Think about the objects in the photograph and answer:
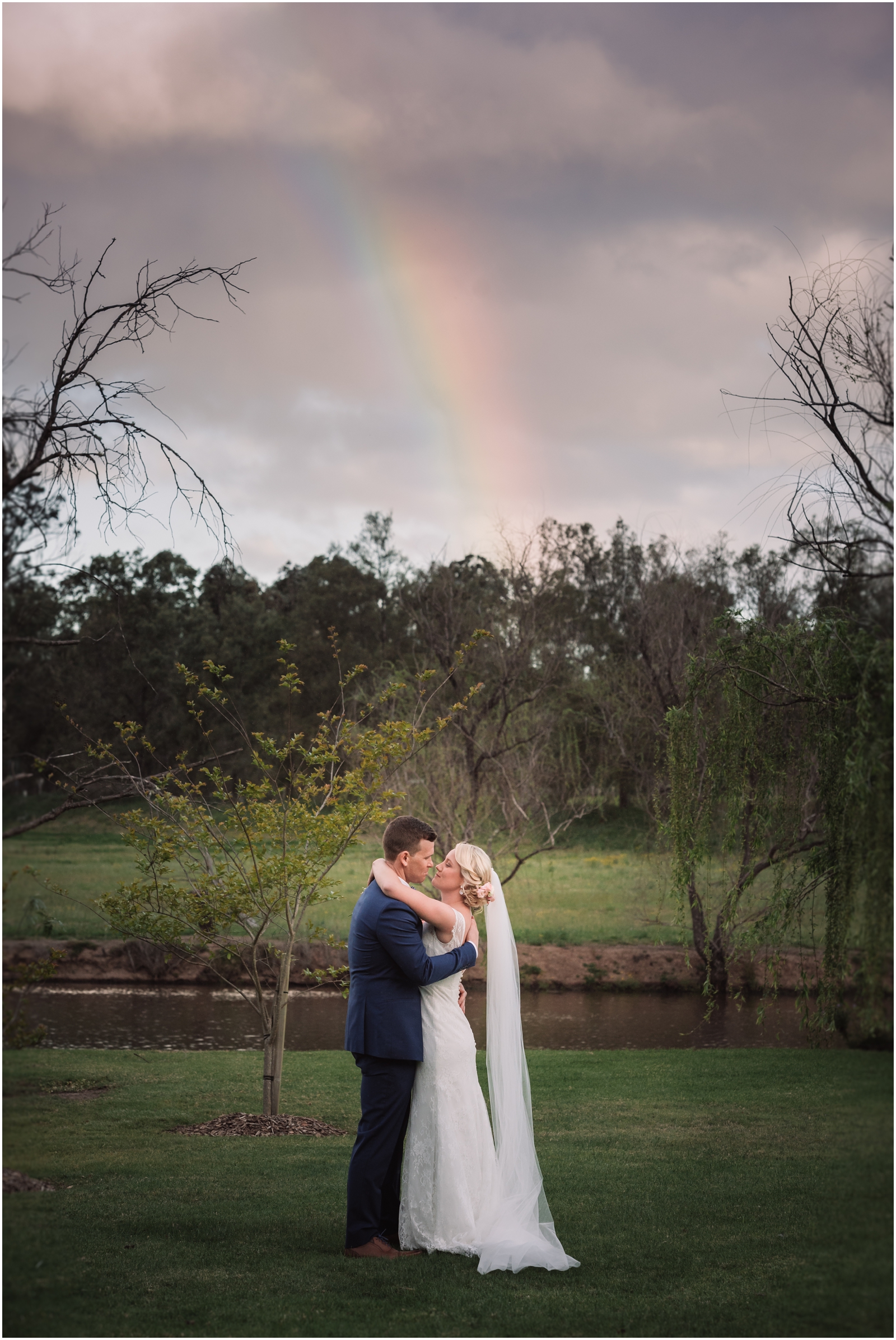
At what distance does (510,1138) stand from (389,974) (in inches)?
45.9

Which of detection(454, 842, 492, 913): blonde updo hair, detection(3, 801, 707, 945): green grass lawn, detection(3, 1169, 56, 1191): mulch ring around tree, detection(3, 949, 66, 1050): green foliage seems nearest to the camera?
detection(3, 1169, 56, 1191): mulch ring around tree

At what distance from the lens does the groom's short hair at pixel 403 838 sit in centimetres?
571

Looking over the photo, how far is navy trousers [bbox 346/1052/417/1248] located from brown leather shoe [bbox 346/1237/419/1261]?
0.07 ft

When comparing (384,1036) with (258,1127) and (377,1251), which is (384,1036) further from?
(258,1127)

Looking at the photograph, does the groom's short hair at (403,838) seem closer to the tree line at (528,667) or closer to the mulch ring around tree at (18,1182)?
the mulch ring around tree at (18,1182)

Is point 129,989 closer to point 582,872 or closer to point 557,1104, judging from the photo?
point 557,1104

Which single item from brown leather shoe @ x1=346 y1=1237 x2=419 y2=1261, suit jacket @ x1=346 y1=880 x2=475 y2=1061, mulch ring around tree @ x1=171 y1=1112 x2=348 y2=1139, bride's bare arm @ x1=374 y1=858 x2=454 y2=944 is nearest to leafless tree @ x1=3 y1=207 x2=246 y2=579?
bride's bare arm @ x1=374 y1=858 x2=454 y2=944

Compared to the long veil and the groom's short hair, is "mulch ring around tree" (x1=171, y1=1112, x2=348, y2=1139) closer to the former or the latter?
the long veil

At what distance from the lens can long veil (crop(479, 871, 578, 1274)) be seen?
5223 millimetres

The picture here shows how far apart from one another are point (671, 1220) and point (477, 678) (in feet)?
55.6

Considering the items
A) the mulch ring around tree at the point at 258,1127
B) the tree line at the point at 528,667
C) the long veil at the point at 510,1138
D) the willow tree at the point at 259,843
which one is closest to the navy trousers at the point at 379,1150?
the long veil at the point at 510,1138

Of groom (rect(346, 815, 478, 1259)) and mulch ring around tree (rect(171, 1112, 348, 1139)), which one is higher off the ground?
groom (rect(346, 815, 478, 1259))

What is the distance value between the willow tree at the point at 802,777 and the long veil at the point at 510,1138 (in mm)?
1413

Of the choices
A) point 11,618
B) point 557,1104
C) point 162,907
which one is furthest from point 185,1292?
point 557,1104
